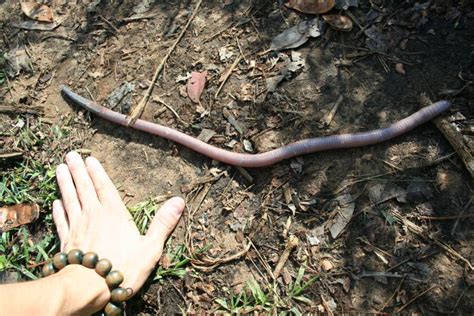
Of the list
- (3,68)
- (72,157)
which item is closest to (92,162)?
(72,157)

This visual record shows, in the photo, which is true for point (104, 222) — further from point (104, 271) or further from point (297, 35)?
point (297, 35)

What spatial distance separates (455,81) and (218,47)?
240 centimetres

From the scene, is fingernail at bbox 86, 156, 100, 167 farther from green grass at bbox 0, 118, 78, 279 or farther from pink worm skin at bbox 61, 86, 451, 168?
pink worm skin at bbox 61, 86, 451, 168

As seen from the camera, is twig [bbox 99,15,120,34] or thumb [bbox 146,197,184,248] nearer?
thumb [bbox 146,197,184,248]

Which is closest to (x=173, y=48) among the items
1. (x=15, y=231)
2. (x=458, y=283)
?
(x=15, y=231)

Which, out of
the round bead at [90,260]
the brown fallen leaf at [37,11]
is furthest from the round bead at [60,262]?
the brown fallen leaf at [37,11]

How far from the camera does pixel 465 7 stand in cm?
460

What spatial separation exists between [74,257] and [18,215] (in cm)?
121

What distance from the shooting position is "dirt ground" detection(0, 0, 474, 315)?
13.2 ft

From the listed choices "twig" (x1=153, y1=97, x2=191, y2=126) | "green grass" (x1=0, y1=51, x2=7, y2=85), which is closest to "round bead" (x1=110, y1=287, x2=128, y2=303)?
"twig" (x1=153, y1=97, x2=191, y2=126)

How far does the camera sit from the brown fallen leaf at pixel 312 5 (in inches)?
193

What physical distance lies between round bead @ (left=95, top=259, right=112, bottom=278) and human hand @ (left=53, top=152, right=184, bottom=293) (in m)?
0.15

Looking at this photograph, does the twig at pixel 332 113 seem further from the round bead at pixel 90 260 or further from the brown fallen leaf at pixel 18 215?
the brown fallen leaf at pixel 18 215

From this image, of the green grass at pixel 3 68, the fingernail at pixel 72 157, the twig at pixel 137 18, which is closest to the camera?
the fingernail at pixel 72 157
